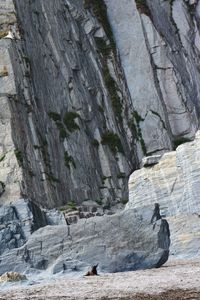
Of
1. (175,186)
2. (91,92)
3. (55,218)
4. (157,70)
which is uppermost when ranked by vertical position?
(157,70)

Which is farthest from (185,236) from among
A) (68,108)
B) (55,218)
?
(68,108)

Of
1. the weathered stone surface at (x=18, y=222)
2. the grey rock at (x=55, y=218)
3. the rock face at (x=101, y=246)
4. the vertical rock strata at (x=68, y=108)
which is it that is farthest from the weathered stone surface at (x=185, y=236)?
the vertical rock strata at (x=68, y=108)

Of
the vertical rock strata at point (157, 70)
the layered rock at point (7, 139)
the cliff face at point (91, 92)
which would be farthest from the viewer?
the vertical rock strata at point (157, 70)

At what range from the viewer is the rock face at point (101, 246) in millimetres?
23656

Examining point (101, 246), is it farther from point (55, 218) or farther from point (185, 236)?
point (55, 218)

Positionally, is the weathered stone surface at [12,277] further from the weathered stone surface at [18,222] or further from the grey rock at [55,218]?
the grey rock at [55,218]

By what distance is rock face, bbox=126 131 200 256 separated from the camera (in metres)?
30.1

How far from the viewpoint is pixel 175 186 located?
33062 millimetres

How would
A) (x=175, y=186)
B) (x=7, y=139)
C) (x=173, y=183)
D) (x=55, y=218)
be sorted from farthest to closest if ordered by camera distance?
(x=7, y=139)
(x=55, y=218)
(x=173, y=183)
(x=175, y=186)

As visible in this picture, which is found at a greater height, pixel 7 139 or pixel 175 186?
pixel 7 139

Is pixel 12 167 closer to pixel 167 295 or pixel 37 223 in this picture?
pixel 37 223

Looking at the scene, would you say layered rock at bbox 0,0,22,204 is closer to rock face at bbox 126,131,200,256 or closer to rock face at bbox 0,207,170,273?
rock face at bbox 126,131,200,256

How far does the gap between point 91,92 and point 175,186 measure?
27.9m

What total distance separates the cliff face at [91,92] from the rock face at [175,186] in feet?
37.8
